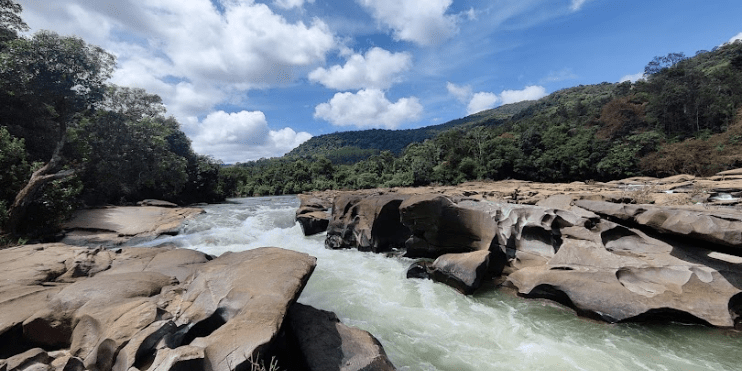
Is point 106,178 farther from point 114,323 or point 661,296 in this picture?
point 661,296

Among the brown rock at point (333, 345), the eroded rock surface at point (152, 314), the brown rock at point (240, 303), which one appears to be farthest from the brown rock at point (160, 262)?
the brown rock at point (333, 345)

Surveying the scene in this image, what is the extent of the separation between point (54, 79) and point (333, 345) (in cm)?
2138

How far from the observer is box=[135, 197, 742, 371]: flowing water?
5.03 m

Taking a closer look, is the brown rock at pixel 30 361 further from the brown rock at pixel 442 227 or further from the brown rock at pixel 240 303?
the brown rock at pixel 442 227

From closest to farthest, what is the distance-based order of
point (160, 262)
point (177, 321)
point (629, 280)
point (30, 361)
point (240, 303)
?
point (30, 361)
point (177, 321)
point (240, 303)
point (629, 280)
point (160, 262)

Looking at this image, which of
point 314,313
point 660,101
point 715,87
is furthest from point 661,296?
point 715,87

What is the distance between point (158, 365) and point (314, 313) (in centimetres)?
249

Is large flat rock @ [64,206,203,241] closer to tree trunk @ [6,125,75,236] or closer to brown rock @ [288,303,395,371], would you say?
tree trunk @ [6,125,75,236]

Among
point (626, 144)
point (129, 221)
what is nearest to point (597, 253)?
point (129, 221)

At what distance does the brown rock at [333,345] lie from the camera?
4035mm

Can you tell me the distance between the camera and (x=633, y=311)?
6012mm

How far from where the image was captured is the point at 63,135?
51.3 feet

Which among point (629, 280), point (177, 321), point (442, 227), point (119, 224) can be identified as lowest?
point (629, 280)

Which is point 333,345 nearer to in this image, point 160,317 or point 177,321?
point 177,321
